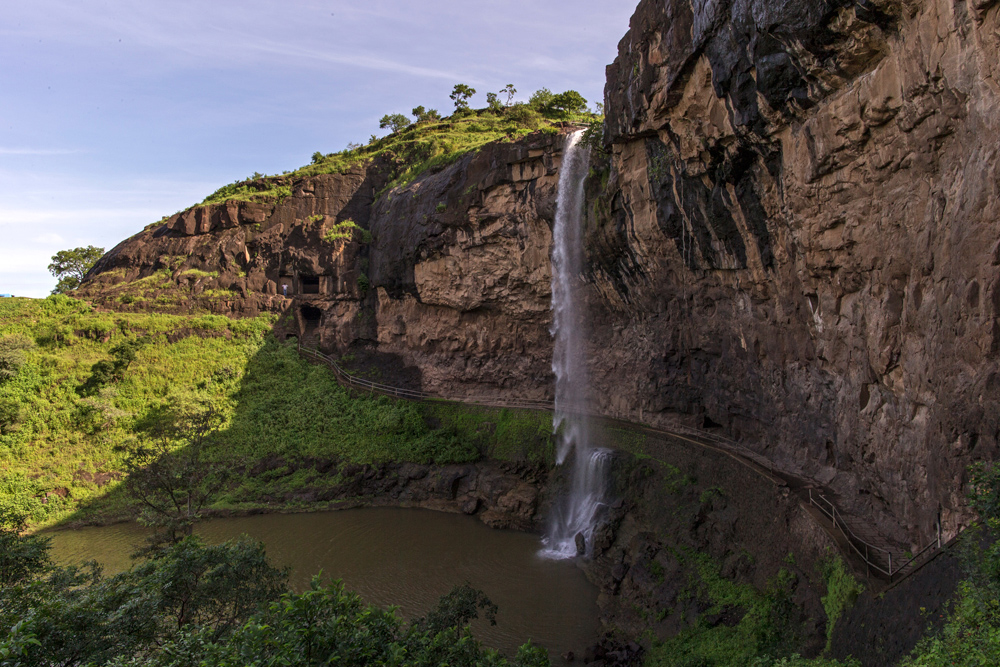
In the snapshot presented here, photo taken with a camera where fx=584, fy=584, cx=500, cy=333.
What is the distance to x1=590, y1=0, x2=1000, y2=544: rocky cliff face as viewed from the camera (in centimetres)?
920

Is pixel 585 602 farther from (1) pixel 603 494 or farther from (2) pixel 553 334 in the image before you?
(2) pixel 553 334

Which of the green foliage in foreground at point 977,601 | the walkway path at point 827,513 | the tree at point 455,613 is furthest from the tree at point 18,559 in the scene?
the walkway path at point 827,513

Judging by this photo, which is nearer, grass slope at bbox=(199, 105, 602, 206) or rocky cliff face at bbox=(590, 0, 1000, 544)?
rocky cliff face at bbox=(590, 0, 1000, 544)

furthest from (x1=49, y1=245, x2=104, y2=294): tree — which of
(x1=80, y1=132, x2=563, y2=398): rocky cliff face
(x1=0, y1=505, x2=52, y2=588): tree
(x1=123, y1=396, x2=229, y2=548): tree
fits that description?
(x1=0, y1=505, x2=52, y2=588): tree

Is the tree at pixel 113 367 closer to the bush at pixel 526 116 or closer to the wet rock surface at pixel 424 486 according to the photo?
the wet rock surface at pixel 424 486

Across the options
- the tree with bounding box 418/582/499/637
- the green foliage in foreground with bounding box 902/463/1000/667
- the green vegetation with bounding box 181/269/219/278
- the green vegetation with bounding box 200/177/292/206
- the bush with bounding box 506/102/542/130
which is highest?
the bush with bounding box 506/102/542/130

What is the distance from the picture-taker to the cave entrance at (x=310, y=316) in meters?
38.3

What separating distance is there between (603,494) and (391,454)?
11.1 meters

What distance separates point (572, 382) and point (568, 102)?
29.1 meters

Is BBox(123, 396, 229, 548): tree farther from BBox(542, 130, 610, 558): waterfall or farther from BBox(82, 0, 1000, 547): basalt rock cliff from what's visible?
BBox(542, 130, 610, 558): waterfall

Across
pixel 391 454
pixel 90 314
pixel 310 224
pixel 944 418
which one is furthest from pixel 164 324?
pixel 944 418

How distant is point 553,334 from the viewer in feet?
95.7

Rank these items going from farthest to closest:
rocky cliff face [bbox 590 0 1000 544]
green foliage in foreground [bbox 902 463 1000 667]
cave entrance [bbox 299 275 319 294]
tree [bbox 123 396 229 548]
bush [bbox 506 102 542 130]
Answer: bush [bbox 506 102 542 130] → cave entrance [bbox 299 275 319 294] → tree [bbox 123 396 229 548] → rocky cliff face [bbox 590 0 1000 544] → green foliage in foreground [bbox 902 463 1000 667]

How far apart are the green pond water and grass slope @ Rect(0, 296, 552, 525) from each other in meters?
2.72
